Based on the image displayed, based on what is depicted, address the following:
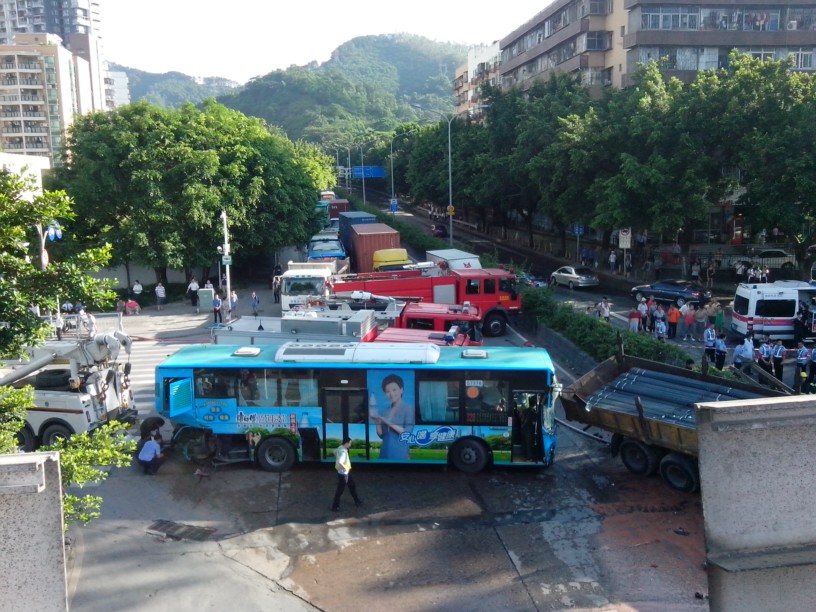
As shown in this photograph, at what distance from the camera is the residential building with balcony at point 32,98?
87875mm

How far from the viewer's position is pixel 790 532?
5762 millimetres

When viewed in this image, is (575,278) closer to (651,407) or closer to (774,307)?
(774,307)

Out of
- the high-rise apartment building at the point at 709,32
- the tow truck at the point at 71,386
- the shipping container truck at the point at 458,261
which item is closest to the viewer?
the tow truck at the point at 71,386

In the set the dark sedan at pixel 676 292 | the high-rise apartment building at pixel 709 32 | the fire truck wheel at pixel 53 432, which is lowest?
the fire truck wheel at pixel 53 432

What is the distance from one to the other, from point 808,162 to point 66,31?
148 meters

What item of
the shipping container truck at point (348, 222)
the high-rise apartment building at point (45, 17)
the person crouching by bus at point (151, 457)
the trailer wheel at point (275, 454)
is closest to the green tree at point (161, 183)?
the shipping container truck at point (348, 222)

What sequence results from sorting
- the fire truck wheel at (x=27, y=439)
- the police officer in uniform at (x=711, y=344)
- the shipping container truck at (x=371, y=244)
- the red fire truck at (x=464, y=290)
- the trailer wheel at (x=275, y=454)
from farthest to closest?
the shipping container truck at (x=371, y=244) → the red fire truck at (x=464, y=290) → the police officer in uniform at (x=711, y=344) → the fire truck wheel at (x=27, y=439) → the trailer wheel at (x=275, y=454)

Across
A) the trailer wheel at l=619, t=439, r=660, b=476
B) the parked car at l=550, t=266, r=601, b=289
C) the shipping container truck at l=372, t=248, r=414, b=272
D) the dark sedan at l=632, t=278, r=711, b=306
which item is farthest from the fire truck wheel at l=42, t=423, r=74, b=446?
the parked car at l=550, t=266, r=601, b=289

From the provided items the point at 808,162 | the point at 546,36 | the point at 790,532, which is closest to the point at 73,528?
the point at 790,532

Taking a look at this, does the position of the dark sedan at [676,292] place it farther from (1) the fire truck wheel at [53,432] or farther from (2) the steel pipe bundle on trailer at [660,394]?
(1) the fire truck wheel at [53,432]

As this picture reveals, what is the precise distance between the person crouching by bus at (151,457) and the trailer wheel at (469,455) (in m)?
5.50

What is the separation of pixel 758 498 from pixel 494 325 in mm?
22109

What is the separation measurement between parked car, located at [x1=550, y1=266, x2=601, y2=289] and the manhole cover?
1124 inches

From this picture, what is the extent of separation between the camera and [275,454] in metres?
14.3
